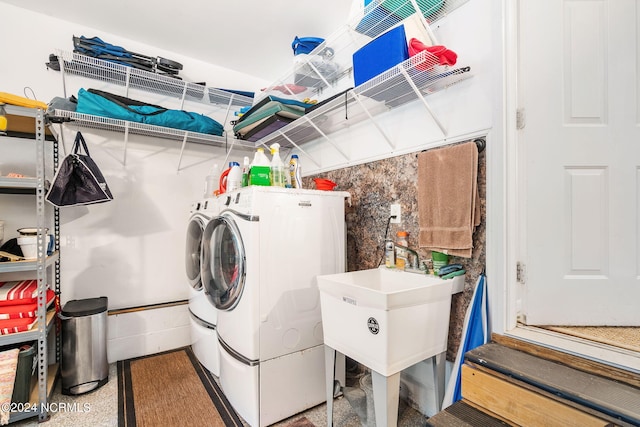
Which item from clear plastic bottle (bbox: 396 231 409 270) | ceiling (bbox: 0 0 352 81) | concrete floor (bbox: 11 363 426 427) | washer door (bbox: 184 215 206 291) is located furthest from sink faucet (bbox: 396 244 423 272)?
ceiling (bbox: 0 0 352 81)

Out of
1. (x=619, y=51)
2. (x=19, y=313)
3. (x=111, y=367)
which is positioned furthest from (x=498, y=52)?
(x=111, y=367)

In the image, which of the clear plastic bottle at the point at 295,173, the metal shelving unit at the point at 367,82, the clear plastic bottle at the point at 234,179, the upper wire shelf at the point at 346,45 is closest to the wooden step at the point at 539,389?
the metal shelving unit at the point at 367,82

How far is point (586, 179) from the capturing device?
131 centimetres

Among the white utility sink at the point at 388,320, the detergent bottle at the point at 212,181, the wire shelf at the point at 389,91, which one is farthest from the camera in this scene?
the detergent bottle at the point at 212,181

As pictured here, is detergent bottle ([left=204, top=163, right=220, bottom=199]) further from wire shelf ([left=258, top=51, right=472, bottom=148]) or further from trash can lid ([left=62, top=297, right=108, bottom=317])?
trash can lid ([left=62, top=297, right=108, bottom=317])

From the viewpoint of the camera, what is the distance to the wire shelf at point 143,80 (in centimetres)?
220

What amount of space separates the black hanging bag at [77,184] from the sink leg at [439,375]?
7.96ft

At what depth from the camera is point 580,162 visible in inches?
51.3

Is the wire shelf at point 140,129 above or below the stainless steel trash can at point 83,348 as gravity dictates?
above

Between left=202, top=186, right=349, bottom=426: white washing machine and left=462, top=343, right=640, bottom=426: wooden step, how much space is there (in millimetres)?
945

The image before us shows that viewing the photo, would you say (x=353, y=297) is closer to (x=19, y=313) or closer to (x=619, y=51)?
(x=619, y=51)

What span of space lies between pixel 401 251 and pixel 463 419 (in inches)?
35.5

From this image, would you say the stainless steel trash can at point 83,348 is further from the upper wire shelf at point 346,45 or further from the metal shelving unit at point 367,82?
the upper wire shelf at point 346,45

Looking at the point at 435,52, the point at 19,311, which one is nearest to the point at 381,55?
the point at 435,52
